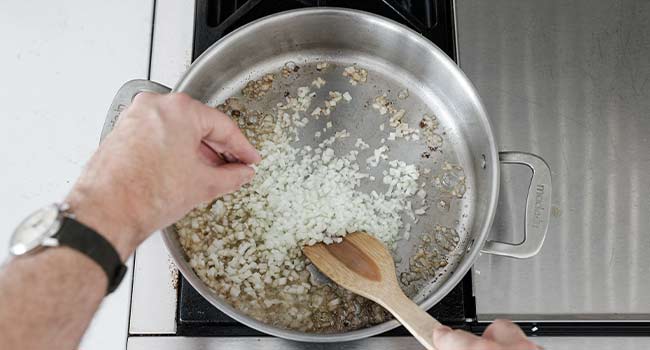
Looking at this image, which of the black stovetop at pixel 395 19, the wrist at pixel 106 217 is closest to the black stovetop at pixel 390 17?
the black stovetop at pixel 395 19

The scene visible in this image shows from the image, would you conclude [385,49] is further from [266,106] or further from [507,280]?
[507,280]

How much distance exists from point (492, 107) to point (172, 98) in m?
0.63

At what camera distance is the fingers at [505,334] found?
0.60m

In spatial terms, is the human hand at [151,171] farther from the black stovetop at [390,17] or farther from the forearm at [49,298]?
the black stovetop at [390,17]

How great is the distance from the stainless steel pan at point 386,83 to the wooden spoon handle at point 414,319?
148 mm

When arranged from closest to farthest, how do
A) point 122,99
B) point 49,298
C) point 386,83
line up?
point 49,298 < point 122,99 < point 386,83

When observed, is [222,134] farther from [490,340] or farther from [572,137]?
[572,137]

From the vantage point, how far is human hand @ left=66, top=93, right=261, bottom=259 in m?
0.59

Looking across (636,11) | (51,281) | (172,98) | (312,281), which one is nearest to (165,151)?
(172,98)

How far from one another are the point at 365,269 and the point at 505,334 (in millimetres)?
305

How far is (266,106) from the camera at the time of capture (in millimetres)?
1073

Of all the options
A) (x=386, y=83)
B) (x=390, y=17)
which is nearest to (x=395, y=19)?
(x=390, y=17)

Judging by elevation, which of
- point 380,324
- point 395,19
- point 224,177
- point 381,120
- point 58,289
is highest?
point 395,19

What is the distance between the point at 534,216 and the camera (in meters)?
0.89
